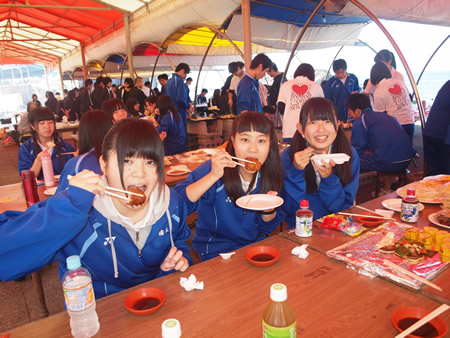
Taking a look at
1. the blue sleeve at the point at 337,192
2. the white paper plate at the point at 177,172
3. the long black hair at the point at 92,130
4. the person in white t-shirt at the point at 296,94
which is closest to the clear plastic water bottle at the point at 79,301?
the blue sleeve at the point at 337,192

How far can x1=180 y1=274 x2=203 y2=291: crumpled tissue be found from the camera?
1.38 metres

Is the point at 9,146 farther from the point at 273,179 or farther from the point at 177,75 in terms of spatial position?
the point at 273,179

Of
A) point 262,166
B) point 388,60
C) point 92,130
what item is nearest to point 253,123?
point 262,166

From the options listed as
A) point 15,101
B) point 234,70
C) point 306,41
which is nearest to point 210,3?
point 234,70

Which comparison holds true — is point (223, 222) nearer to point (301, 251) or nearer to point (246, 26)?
point (301, 251)

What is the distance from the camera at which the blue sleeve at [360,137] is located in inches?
177

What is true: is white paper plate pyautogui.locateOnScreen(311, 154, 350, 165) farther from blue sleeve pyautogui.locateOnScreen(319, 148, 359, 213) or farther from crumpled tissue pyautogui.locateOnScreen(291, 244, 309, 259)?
crumpled tissue pyautogui.locateOnScreen(291, 244, 309, 259)

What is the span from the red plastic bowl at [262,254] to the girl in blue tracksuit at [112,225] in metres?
0.32

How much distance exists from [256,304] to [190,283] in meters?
0.30

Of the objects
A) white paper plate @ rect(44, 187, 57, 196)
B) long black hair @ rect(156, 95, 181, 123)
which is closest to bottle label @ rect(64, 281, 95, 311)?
white paper plate @ rect(44, 187, 57, 196)

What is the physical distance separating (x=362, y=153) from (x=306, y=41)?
4.62 meters

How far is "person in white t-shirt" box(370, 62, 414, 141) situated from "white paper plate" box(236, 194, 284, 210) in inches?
165

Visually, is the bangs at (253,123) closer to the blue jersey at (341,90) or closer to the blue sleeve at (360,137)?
the blue sleeve at (360,137)

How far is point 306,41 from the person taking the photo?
8109 mm
